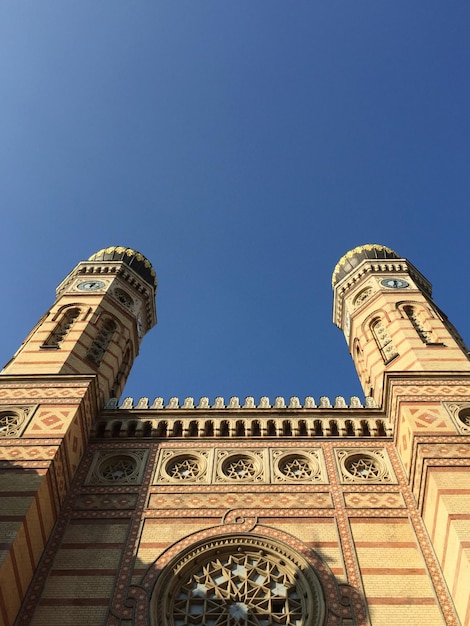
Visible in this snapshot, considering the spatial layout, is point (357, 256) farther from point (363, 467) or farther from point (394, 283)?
point (363, 467)

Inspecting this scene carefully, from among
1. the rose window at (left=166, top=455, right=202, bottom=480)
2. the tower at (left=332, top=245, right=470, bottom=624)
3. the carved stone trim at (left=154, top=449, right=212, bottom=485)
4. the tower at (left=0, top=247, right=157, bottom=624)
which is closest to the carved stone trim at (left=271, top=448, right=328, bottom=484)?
the carved stone trim at (left=154, top=449, right=212, bottom=485)

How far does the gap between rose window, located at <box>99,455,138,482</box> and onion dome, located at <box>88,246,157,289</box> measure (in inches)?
307

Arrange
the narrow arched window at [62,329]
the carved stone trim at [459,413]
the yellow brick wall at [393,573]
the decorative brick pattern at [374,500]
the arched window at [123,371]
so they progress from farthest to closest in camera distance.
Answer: the arched window at [123,371]
the narrow arched window at [62,329]
the carved stone trim at [459,413]
the decorative brick pattern at [374,500]
the yellow brick wall at [393,573]

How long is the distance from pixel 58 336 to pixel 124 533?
6378mm

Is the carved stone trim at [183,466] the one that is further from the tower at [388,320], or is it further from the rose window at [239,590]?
Answer: the tower at [388,320]

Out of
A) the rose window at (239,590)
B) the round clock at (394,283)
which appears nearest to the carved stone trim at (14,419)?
the rose window at (239,590)

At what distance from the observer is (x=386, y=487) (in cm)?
1029

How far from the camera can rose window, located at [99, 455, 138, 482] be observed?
35.3ft

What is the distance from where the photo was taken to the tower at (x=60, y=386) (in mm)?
8688

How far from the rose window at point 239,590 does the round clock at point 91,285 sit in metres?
9.35

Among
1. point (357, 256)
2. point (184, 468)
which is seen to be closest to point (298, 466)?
point (184, 468)

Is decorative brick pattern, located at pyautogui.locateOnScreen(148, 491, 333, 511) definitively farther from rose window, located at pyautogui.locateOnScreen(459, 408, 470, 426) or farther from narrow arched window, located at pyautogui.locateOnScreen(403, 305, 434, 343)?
narrow arched window, located at pyautogui.locateOnScreen(403, 305, 434, 343)

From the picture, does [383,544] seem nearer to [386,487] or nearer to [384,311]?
[386,487]

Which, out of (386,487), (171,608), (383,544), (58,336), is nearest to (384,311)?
(386,487)
